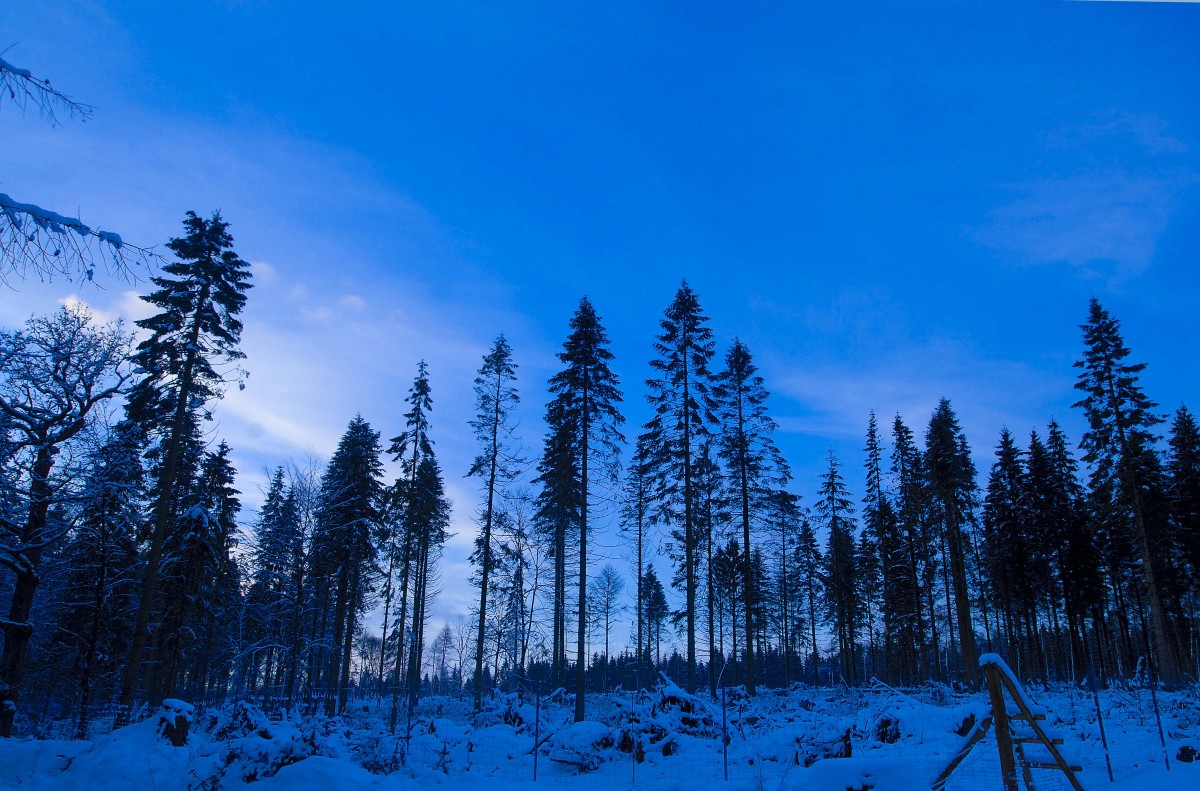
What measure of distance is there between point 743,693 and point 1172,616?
3666 centimetres

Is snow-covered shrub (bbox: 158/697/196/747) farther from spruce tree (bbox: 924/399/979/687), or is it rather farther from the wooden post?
spruce tree (bbox: 924/399/979/687)

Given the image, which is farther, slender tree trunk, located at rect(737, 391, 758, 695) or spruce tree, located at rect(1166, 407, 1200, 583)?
spruce tree, located at rect(1166, 407, 1200, 583)

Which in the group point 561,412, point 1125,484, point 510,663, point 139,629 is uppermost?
point 561,412

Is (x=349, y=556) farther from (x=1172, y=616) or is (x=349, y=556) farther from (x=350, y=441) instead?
(x=1172, y=616)

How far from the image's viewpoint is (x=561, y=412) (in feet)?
83.0

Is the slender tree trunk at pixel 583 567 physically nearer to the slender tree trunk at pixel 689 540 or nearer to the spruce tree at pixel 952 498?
the slender tree trunk at pixel 689 540

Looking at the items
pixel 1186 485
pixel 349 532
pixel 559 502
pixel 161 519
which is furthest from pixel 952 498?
pixel 161 519

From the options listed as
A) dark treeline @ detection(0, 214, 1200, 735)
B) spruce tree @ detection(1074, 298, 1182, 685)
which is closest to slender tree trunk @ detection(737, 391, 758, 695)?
dark treeline @ detection(0, 214, 1200, 735)

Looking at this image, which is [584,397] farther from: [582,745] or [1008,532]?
[1008,532]

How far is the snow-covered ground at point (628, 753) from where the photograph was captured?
986 cm

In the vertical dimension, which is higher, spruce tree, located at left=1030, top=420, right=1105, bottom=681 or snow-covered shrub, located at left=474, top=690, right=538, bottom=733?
spruce tree, located at left=1030, top=420, right=1105, bottom=681

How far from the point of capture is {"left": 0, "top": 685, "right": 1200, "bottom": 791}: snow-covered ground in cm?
986

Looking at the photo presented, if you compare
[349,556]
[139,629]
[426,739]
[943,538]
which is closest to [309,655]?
[349,556]

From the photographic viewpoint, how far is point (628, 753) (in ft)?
49.0
